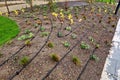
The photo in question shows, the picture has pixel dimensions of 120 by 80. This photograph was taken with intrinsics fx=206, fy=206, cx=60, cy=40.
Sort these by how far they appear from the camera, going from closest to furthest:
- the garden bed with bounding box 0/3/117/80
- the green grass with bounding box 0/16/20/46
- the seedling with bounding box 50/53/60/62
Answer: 1. the garden bed with bounding box 0/3/117/80
2. the seedling with bounding box 50/53/60/62
3. the green grass with bounding box 0/16/20/46

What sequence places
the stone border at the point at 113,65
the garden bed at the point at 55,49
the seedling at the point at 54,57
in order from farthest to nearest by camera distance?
the stone border at the point at 113,65, the seedling at the point at 54,57, the garden bed at the point at 55,49

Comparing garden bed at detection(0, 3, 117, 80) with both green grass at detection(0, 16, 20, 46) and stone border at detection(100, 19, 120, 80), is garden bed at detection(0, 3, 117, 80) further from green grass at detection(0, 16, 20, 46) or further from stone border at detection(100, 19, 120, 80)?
green grass at detection(0, 16, 20, 46)

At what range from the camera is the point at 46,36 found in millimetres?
8945

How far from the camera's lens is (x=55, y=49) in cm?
789

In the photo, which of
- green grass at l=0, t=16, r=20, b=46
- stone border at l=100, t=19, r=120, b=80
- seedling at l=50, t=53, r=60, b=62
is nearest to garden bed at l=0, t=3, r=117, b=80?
seedling at l=50, t=53, r=60, b=62

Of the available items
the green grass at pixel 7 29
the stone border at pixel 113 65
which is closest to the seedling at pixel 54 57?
the stone border at pixel 113 65

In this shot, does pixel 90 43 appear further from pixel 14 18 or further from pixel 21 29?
pixel 14 18

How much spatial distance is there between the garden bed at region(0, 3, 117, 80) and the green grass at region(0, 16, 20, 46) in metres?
0.30

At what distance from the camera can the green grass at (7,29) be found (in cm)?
867

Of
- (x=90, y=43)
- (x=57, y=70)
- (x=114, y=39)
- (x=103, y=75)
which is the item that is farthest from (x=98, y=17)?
(x=57, y=70)

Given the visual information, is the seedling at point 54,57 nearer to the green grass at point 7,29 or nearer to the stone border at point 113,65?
the stone border at point 113,65

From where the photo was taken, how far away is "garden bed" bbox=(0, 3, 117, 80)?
21.4 ft

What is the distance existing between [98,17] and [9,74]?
357 inches

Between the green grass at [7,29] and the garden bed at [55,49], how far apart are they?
304mm
